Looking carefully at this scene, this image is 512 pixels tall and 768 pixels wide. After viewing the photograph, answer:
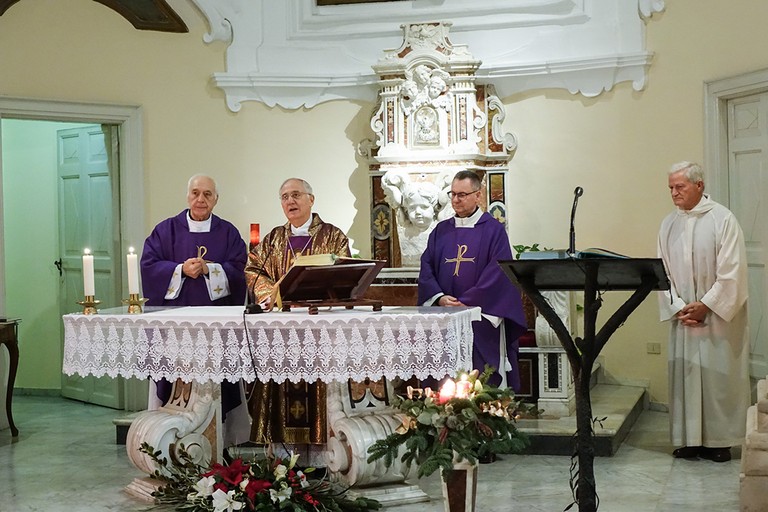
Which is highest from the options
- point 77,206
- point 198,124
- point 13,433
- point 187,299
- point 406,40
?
point 406,40

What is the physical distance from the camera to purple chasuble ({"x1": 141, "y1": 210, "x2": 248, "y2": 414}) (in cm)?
638

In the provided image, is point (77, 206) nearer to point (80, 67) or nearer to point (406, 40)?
point (80, 67)

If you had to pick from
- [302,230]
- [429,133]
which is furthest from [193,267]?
[429,133]

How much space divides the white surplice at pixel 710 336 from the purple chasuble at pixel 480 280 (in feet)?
3.16

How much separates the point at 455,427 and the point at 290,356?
911 mm

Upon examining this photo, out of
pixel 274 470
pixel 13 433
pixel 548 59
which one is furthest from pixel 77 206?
pixel 274 470

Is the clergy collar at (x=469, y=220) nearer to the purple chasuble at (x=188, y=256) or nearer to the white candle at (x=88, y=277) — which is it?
the purple chasuble at (x=188, y=256)

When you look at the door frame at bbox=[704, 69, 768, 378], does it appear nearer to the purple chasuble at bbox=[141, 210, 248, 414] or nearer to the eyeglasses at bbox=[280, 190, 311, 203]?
the eyeglasses at bbox=[280, 190, 311, 203]

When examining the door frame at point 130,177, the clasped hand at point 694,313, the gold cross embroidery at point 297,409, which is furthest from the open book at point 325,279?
the door frame at point 130,177

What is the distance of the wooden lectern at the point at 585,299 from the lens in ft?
13.0

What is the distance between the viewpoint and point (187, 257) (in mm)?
6500

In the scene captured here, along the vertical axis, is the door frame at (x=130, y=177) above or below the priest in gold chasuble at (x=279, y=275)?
above

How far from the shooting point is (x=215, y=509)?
464cm

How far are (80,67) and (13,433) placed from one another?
2946mm
